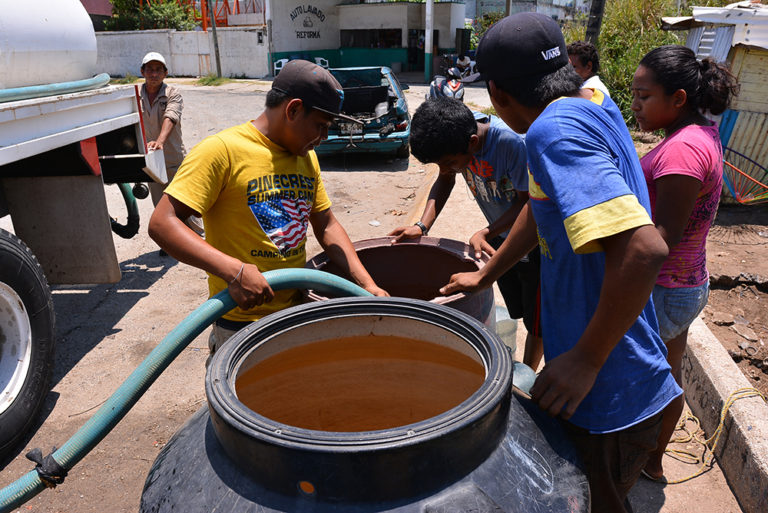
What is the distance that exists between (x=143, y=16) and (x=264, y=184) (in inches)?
1280

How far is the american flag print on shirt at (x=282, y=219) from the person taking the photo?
212cm

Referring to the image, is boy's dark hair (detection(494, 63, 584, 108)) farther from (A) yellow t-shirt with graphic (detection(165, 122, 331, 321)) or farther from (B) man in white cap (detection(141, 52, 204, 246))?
(B) man in white cap (detection(141, 52, 204, 246))

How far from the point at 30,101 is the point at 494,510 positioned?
10.5 feet

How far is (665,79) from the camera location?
228cm

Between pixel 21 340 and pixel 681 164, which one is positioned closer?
pixel 681 164

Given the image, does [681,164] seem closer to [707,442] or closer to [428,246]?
[428,246]

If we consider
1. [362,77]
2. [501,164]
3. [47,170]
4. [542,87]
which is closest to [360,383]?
[542,87]

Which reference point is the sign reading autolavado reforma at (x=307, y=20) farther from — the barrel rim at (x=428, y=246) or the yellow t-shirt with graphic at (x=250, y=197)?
the yellow t-shirt with graphic at (x=250, y=197)

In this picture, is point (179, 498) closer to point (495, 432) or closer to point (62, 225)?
point (495, 432)

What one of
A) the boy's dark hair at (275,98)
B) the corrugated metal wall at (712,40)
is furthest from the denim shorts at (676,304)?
the corrugated metal wall at (712,40)

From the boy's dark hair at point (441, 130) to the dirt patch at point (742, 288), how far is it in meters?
2.35

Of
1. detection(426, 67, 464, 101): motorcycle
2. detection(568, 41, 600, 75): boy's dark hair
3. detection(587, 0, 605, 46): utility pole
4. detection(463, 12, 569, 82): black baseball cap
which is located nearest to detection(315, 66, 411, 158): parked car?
detection(426, 67, 464, 101): motorcycle

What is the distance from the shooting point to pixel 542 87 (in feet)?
4.74

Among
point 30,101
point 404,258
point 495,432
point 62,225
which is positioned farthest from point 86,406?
point 495,432
